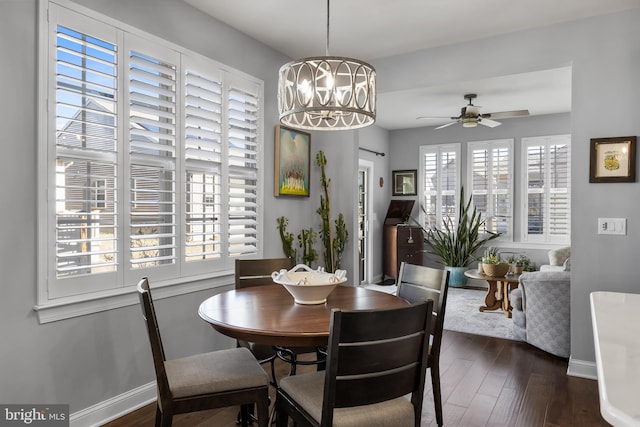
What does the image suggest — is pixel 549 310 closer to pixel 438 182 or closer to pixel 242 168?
pixel 242 168

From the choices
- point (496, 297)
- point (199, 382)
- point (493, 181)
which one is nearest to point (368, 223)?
point (493, 181)

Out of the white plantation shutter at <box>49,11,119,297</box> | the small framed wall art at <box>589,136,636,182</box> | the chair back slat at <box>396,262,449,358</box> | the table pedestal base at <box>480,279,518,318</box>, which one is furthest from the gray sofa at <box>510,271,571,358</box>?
the white plantation shutter at <box>49,11,119,297</box>

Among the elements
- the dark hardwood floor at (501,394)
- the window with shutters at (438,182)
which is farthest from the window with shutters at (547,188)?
the dark hardwood floor at (501,394)

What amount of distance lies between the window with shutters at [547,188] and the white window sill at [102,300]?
5382 mm

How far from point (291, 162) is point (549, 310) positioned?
101 inches

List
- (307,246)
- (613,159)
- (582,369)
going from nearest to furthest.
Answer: (613,159), (582,369), (307,246)

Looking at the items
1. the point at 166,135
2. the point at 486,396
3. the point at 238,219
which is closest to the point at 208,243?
the point at 238,219

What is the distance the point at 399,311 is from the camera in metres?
1.46

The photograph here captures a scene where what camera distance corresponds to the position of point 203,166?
3.04 meters

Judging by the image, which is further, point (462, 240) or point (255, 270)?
point (462, 240)

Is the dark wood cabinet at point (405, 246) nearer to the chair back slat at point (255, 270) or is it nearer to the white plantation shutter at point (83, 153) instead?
the chair back slat at point (255, 270)

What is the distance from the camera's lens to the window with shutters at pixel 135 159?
7.20 feet

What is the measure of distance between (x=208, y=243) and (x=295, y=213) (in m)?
1.14

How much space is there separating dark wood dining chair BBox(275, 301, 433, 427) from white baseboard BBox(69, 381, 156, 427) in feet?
4.60
